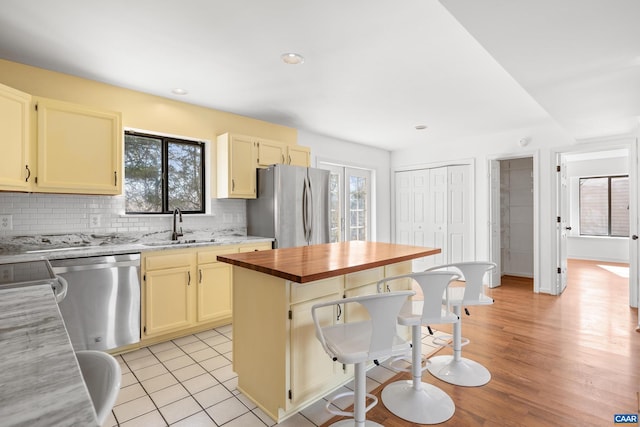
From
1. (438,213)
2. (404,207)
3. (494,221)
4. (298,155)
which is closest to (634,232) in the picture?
(494,221)

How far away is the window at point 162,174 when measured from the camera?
3.43 metres

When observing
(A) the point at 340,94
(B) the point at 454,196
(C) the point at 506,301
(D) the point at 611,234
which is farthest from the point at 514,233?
(A) the point at 340,94

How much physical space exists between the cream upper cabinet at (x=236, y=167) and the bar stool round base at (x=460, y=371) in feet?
8.81

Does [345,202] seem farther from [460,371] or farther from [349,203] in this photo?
[460,371]

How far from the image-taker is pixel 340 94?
3.46 metres

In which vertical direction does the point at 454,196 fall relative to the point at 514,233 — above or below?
above

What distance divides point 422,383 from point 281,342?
1087 millimetres

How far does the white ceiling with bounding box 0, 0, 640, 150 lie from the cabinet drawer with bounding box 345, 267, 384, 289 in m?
1.62

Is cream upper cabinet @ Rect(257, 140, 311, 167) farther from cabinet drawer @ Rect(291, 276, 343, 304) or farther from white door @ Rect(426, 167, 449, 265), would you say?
white door @ Rect(426, 167, 449, 265)

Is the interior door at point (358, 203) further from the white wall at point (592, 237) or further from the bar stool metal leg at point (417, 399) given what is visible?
the white wall at point (592, 237)

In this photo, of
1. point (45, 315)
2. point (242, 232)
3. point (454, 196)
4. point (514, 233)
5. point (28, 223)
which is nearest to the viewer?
point (45, 315)

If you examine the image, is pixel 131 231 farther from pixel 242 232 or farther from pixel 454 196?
pixel 454 196

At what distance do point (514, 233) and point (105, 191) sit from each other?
6.54 m

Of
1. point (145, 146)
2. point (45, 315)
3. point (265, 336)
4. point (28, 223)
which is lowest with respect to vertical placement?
point (265, 336)
